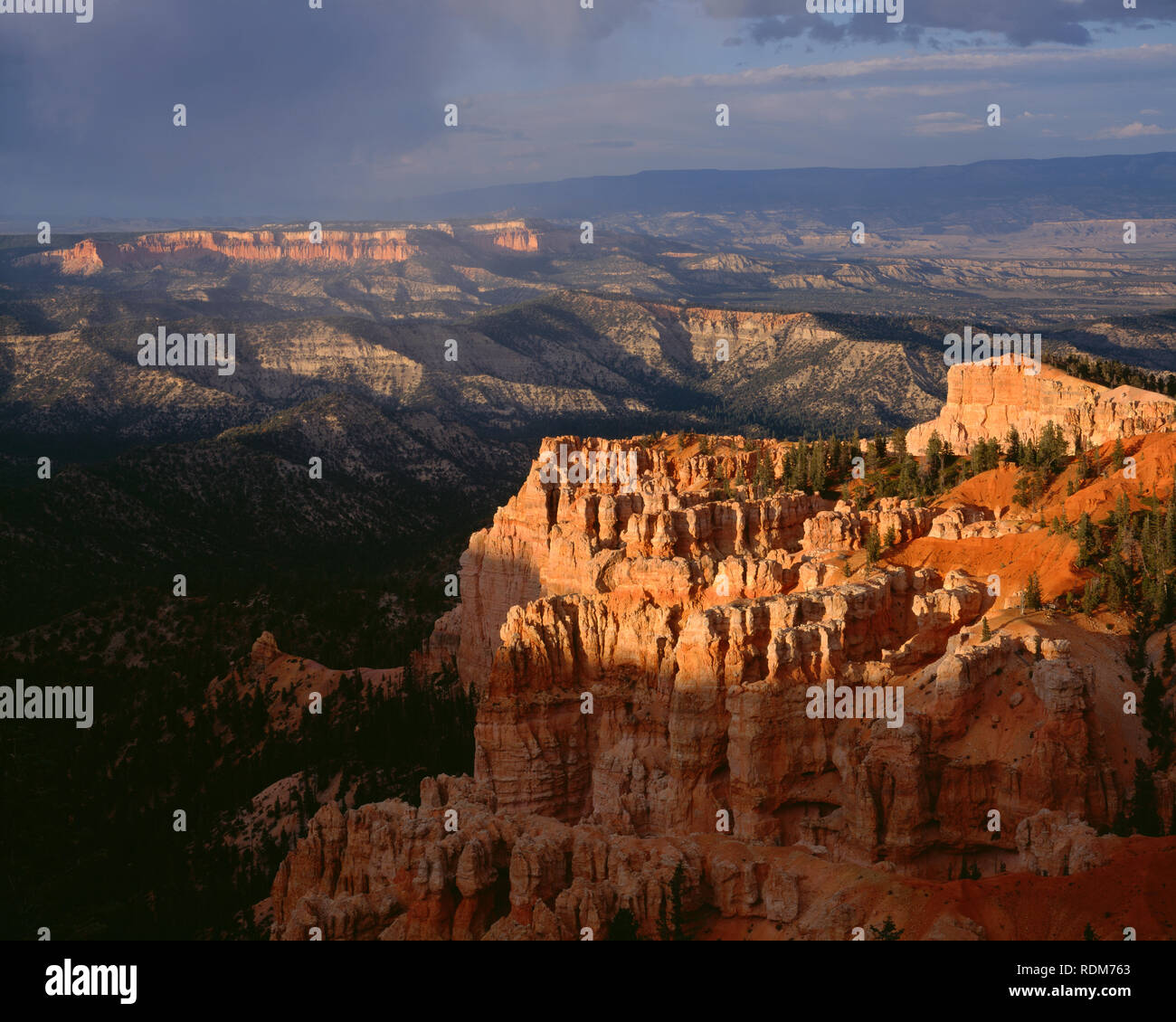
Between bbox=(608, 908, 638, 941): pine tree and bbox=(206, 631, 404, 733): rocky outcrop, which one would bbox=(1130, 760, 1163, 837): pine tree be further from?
bbox=(206, 631, 404, 733): rocky outcrop

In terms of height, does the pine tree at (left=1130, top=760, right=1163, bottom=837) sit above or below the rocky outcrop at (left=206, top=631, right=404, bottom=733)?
above

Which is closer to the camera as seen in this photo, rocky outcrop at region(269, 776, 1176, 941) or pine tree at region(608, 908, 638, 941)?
rocky outcrop at region(269, 776, 1176, 941)

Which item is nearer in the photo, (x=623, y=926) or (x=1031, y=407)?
(x=623, y=926)

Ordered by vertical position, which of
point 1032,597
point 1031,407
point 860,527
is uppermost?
point 1031,407

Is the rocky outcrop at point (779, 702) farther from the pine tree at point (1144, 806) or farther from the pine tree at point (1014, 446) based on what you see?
the pine tree at point (1014, 446)

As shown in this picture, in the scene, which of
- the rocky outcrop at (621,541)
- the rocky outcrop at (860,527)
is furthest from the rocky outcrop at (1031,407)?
the rocky outcrop at (860,527)

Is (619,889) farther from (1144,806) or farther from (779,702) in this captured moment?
(1144,806)

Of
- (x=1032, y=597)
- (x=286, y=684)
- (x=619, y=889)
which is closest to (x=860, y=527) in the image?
(x=1032, y=597)

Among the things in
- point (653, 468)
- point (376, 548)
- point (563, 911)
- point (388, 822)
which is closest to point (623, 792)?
point (388, 822)

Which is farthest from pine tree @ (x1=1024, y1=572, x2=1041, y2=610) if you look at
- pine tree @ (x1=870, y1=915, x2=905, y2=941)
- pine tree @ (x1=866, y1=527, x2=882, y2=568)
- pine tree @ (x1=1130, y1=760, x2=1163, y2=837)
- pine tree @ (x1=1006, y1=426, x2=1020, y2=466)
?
pine tree @ (x1=1006, y1=426, x2=1020, y2=466)
